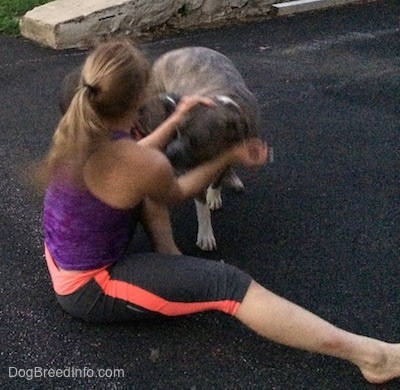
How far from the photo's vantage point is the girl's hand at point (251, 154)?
9.07 feet

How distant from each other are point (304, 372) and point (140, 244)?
3.68 ft

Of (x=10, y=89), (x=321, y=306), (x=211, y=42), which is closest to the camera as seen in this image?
A: (x=321, y=306)

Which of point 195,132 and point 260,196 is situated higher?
point 195,132

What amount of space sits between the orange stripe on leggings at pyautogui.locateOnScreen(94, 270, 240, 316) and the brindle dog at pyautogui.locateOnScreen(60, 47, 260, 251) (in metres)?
0.62

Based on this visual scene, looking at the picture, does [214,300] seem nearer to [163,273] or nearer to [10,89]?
[163,273]

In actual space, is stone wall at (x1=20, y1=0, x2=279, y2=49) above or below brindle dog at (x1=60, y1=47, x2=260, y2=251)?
below

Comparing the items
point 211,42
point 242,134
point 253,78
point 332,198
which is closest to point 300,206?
point 332,198

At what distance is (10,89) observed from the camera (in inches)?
215

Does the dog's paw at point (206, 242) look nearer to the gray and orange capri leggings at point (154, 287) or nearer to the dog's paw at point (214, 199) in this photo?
the dog's paw at point (214, 199)

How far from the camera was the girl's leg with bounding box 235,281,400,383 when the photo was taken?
2535mm

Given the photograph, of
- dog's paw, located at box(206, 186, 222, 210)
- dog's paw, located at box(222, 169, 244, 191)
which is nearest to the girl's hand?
dog's paw, located at box(206, 186, 222, 210)

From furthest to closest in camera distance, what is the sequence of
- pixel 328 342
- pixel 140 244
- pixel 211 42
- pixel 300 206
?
pixel 211 42 < pixel 300 206 < pixel 140 244 < pixel 328 342

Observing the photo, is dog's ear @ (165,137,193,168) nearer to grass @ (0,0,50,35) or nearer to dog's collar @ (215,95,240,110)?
dog's collar @ (215,95,240,110)

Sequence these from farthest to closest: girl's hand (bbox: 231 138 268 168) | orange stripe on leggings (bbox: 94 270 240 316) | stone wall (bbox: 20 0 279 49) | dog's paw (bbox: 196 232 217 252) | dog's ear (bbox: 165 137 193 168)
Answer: stone wall (bbox: 20 0 279 49) < dog's paw (bbox: 196 232 217 252) < dog's ear (bbox: 165 137 193 168) < girl's hand (bbox: 231 138 268 168) < orange stripe on leggings (bbox: 94 270 240 316)
